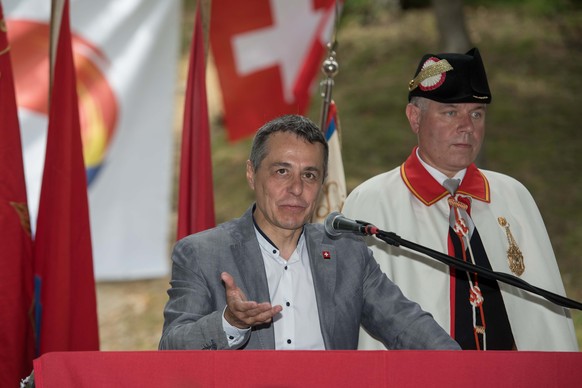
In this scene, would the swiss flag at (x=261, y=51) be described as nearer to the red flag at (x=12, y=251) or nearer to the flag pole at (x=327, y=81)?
the flag pole at (x=327, y=81)

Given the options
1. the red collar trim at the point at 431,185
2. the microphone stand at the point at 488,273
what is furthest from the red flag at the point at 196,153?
the microphone stand at the point at 488,273

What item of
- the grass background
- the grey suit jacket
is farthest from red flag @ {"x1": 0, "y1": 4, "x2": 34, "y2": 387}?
the grass background

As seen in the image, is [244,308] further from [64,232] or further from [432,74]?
[64,232]

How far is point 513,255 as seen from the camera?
11.5 feet

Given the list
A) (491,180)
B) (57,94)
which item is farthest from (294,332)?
(57,94)

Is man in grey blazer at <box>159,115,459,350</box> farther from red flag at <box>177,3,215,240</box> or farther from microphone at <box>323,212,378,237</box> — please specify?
red flag at <box>177,3,215,240</box>

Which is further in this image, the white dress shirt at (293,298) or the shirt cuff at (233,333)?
the white dress shirt at (293,298)

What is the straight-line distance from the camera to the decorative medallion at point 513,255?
11.5ft

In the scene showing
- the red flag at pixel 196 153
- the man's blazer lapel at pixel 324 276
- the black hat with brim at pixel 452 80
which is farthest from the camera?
the red flag at pixel 196 153

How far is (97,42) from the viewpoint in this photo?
5887 millimetres

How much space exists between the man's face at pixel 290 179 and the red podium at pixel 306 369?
68 centimetres

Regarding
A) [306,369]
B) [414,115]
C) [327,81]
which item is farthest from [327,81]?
[306,369]

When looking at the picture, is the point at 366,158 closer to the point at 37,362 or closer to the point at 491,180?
the point at 491,180

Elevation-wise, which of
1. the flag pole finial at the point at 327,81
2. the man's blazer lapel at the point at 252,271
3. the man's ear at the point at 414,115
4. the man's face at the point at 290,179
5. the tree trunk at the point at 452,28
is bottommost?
the man's blazer lapel at the point at 252,271
